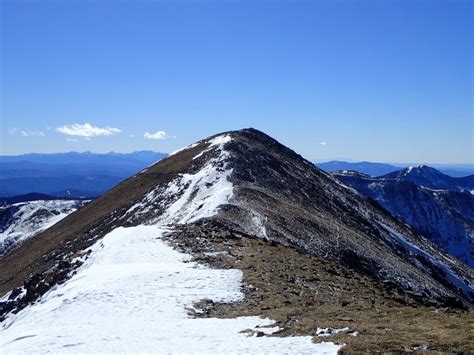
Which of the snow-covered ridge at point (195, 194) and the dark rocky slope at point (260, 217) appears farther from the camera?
the snow-covered ridge at point (195, 194)

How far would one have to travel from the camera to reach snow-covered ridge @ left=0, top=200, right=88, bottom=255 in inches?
4601

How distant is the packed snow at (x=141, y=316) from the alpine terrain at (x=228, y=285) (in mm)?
79

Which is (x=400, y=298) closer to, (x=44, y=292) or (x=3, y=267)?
(x=44, y=292)

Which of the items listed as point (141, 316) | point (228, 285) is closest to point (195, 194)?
point (228, 285)

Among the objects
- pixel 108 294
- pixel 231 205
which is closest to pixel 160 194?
pixel 231 205

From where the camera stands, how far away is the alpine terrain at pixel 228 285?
50.2ft

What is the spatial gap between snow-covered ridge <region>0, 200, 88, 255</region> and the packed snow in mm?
98961

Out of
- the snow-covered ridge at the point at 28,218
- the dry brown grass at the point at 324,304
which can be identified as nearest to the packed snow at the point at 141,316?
the dry brown grass at the point at 324,304

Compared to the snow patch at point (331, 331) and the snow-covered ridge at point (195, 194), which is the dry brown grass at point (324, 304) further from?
the snow-covered ridge at point (195, 194)

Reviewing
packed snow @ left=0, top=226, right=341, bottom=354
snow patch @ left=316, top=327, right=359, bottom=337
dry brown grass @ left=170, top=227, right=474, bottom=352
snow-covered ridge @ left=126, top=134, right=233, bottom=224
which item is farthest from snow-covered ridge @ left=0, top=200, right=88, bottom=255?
snow patch @ left=316, top=327, right=359, bottom=337

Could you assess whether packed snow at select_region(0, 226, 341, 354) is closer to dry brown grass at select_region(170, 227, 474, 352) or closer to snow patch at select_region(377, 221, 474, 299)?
dry brown grass at select_region(170, 227, 474, 352)

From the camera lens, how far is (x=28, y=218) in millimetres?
130875

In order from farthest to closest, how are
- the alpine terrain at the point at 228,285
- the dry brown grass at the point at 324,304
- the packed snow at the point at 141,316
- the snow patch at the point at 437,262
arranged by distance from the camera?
1. the snow patch at the point at 437,262
2. the alpine terrain at the point at 228,285
3. the packed snow at the point at 141,316
4. the dry brown grass at the point at 324,304

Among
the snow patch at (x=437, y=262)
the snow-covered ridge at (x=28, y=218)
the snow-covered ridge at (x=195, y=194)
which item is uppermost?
the snow-covered ridge at (x=195, y=194)
